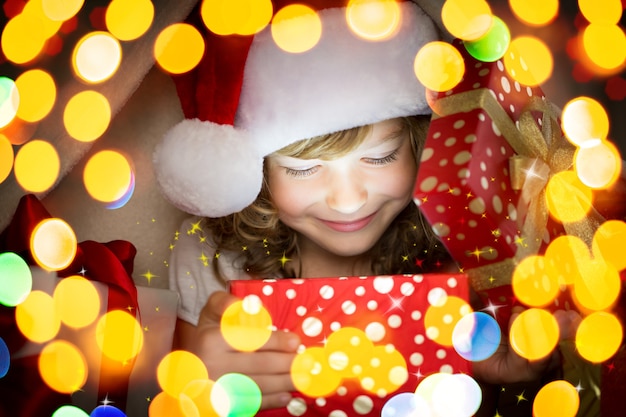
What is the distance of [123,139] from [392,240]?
1.57 ft

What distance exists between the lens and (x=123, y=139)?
1114mm

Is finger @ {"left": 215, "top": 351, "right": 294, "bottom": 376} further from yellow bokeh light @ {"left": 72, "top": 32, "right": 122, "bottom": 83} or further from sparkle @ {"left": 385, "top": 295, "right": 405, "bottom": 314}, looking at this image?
yellow bokeh light @ {"left": 72, "top": 32, "right": 122, "bottom": 83}

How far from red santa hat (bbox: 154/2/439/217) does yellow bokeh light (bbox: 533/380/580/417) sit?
1.35ft

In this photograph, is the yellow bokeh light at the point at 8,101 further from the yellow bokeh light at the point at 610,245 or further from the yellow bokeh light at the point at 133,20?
the yellow bokeh light at the point at 610,245

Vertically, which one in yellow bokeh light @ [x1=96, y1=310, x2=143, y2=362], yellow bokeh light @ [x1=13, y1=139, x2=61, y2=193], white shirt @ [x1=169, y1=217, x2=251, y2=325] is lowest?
white shirt @ [x1=169, y1=217, x2=251, y2=325]

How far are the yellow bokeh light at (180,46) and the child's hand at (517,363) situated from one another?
1.90 ft

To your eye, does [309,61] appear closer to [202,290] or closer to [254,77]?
[254,77]

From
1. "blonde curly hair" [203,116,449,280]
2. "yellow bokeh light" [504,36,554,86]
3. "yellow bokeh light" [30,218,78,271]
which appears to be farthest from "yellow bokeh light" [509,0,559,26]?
"yellow bokeh light" [30,218,78,271]

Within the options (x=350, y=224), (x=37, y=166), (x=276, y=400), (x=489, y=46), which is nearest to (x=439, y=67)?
(x=489, y=46)

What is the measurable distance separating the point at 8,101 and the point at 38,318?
0.32 m

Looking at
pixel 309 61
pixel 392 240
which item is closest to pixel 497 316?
pixel 392 240

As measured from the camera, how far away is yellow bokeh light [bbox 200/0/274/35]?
37.7 inches

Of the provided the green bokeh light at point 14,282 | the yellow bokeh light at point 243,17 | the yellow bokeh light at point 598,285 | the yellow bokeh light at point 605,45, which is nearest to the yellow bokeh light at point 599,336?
the yellow bokeh light at point 598,285

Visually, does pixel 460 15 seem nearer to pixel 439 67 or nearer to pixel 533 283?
pixel 439 67
